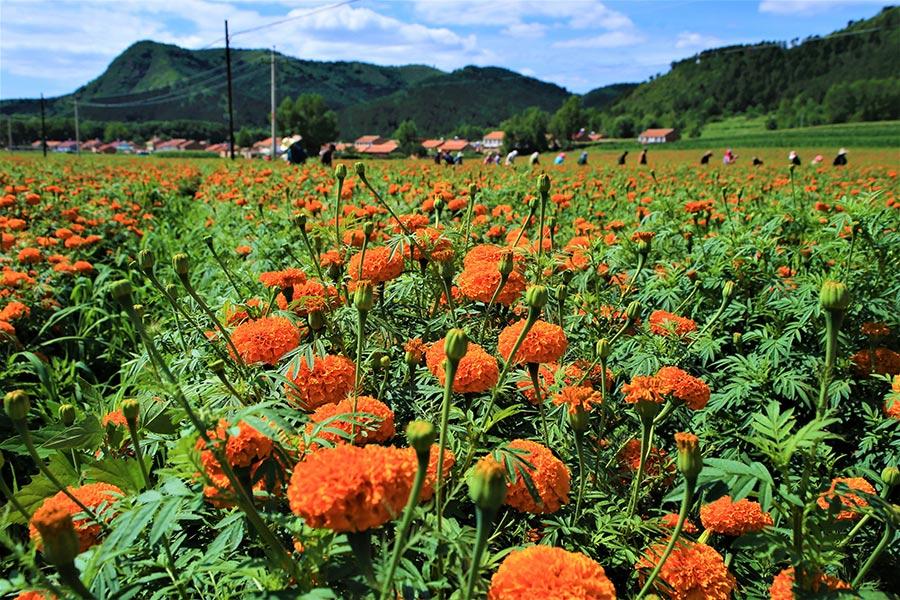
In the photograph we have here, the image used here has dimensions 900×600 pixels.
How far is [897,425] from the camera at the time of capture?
184cm

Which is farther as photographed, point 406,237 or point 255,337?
point 406,237

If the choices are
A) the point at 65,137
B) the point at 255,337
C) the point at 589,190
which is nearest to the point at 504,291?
the point at 255,337

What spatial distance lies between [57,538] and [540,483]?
760 mm

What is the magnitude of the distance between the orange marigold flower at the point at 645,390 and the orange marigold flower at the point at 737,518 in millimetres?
285

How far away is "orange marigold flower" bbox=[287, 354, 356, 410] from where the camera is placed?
114cm

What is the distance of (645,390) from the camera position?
1.07m

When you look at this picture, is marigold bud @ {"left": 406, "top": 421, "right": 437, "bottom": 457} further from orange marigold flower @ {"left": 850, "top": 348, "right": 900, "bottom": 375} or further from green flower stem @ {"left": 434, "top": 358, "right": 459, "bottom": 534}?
orange marigold flower @ {"left": 850, "top": 348, "right": 900, "bottom": 375}

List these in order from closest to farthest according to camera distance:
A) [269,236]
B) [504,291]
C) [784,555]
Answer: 1. [784,555]
2. [504,291]
3. [269,236]

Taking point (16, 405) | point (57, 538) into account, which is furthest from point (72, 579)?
point (16, 405)

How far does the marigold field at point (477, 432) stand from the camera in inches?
29.8

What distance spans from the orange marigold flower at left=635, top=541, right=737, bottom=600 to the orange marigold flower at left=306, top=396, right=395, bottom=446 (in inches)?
22.2

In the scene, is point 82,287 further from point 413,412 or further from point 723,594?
point 723,594

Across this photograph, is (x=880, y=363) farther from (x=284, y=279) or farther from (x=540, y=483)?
(x=284, y=279)

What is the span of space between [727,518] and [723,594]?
0.20 metres
